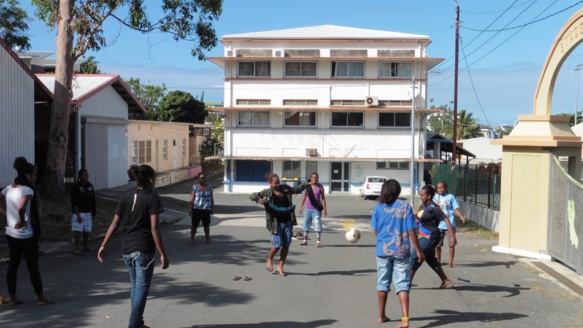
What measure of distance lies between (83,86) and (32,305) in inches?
772

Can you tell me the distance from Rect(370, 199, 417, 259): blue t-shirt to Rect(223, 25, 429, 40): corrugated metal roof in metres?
35.2

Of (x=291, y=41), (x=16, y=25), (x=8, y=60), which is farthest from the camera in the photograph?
(x=291, y=41)

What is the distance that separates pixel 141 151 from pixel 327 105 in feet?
41.5

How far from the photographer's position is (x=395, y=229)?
22.9 ft

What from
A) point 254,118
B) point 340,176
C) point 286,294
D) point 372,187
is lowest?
point 372,187

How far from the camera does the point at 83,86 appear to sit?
25.8 meters

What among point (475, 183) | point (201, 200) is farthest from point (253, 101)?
point (201, 200)

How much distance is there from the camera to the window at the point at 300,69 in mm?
42000

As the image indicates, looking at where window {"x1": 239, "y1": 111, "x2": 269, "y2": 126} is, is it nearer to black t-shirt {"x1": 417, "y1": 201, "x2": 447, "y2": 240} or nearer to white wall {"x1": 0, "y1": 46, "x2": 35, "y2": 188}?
white wall {"x1": 0, "y1": 46, "x2": 35, "y2": 188}

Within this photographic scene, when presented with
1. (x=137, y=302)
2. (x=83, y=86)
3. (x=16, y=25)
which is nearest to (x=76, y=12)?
(x=83, y=86)

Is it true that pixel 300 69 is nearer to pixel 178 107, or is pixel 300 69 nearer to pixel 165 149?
pixel 165 149

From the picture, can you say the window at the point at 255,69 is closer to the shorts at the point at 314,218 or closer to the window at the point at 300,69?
the window at the point at 300,69

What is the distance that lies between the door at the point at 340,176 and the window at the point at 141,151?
483 inches

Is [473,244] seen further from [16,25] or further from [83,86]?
[16,25]
